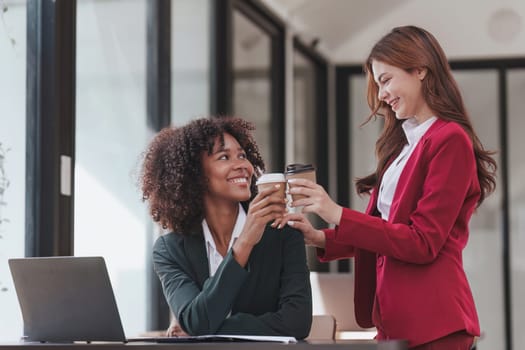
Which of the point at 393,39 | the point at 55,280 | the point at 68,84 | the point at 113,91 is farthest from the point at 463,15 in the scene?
the point at 55,280

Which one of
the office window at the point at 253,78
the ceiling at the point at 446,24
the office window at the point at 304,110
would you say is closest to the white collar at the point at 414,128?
the office window at the point at 253,78

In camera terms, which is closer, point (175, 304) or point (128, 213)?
point (175, 304)

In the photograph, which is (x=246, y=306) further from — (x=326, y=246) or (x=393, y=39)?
(x=393, y=39)

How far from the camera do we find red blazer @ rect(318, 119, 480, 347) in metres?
2.09

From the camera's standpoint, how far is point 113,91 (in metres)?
4.21

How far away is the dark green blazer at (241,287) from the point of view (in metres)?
2.14

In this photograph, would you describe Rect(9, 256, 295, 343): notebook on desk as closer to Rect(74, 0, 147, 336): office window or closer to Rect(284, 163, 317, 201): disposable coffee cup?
Rect(284, 163, 317, 201): disposable coffee cup

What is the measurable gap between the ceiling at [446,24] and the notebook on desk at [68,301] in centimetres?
576

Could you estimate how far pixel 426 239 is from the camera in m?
2.08

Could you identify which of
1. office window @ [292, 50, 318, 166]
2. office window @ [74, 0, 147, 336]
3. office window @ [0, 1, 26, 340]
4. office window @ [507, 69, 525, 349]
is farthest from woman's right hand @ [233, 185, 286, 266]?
office window @ [507, 69, 525, 349]

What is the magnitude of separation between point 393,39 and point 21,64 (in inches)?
65.1

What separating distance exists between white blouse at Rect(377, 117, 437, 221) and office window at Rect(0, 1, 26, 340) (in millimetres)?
1517

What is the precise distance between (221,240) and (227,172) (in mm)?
176

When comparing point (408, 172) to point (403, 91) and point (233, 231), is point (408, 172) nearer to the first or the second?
point (403, 91)
